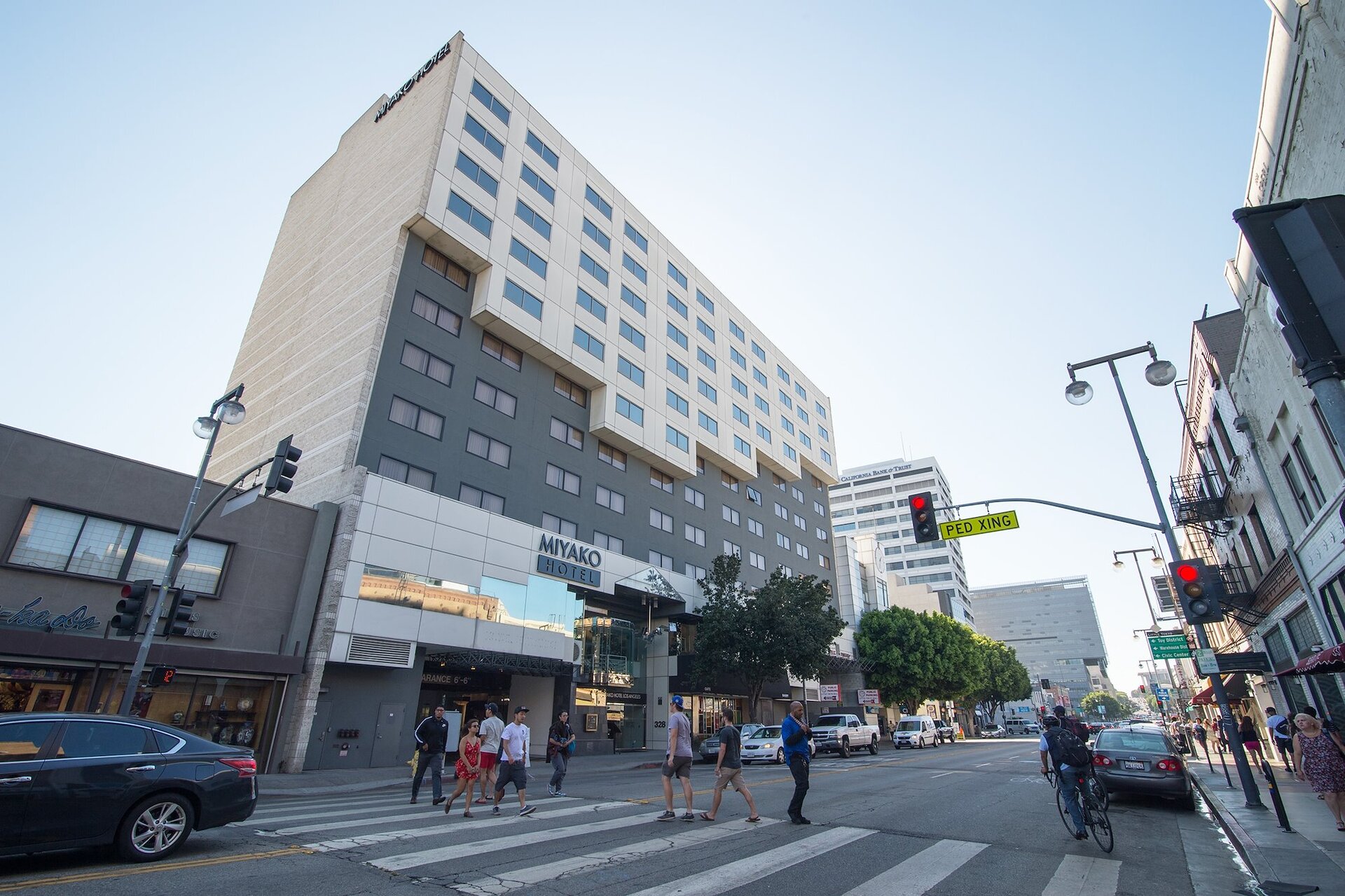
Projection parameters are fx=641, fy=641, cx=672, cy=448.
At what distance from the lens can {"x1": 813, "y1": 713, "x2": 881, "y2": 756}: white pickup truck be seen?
32156mm

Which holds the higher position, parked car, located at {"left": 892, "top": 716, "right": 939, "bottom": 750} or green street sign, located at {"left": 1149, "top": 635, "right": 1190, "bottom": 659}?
green street sign, located at {"left": 1149, "top": 635, "right": 1190, "bottom": 659}

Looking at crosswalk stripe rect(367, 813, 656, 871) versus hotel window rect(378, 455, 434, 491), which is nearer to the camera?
crosswalk stripe rect(367, 813, 656, 871)

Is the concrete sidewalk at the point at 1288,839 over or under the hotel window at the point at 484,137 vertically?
under

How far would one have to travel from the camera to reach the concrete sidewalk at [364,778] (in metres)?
16.0

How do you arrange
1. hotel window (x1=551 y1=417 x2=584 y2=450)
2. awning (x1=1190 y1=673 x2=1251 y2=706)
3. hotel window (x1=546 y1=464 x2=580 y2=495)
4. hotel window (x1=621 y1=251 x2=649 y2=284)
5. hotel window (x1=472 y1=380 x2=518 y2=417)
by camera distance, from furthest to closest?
hotel window (x1=621 y1=251 x2=649 y2=284) → hotel window (x1=551 y1=417 x2=584 y2=450) → hotel window (x1=546 y1=464 x2=580 y2=495) → hotel window (x1=472 y1=380 x2=518 y2=417) → awning (x1=1190 y1=673 x2=1251 y2=706)

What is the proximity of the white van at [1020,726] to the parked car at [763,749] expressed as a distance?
200ft

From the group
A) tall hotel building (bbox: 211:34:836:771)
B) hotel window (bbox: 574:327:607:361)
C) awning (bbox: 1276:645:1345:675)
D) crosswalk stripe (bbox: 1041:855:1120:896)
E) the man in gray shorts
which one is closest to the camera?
crosswalk stripe (bbox: 1041:855:1120:896)

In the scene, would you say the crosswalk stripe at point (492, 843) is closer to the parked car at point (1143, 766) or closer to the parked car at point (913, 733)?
the parked car at point (1143, 766)

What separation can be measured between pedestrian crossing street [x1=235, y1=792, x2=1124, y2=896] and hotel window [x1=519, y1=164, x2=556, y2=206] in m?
33.6

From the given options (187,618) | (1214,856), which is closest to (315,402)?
(187,618)

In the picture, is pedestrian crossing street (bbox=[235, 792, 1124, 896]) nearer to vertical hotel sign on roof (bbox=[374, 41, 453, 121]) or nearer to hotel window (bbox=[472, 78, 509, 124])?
hotel window (bbox=[472, 78, 509, 124])

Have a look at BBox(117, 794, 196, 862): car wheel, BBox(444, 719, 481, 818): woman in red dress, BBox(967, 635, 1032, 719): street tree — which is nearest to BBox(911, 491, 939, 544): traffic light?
BBox(444, 719, 481, 818): woman in red dress

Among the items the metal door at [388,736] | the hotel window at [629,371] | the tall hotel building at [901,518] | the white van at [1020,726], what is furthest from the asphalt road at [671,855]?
the tall hotel building at [901,518]

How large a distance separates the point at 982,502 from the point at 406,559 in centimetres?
2019
